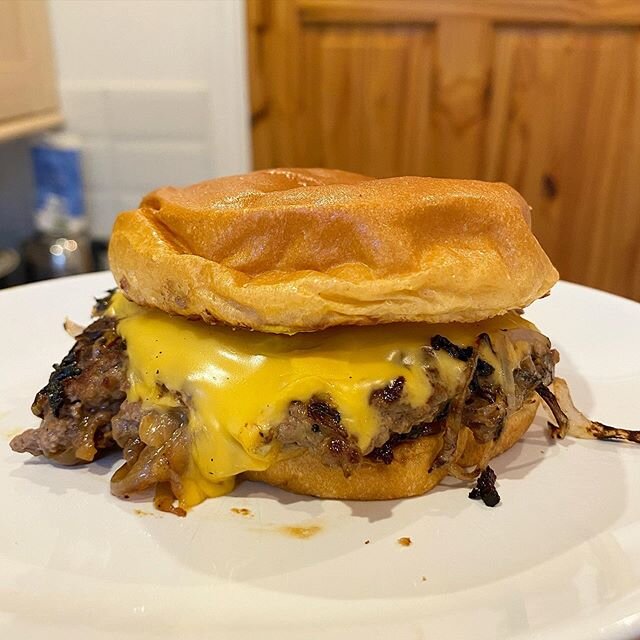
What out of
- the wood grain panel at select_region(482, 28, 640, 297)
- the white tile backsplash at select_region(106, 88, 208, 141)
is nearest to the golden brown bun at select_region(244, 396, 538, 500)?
the wood grain panel at select_region(482, 28, 640, 297)

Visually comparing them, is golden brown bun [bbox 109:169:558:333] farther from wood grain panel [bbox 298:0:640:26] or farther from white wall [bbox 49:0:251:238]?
white wall [bbox 49:0:251:238]

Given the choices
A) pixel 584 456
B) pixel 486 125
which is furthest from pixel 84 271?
pixel 584 456

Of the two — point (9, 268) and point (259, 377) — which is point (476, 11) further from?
point (259, 377)

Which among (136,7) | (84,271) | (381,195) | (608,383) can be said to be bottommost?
(84,271)

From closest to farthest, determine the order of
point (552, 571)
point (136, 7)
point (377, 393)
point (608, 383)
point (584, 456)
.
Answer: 1. point (552, 571)
2. point (377, 393)
3. point (584, 456)
4. point (608, 383)
5. point (136, 7)

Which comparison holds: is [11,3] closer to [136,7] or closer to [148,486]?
[136,7]

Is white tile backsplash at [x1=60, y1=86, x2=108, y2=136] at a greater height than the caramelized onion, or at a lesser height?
greater

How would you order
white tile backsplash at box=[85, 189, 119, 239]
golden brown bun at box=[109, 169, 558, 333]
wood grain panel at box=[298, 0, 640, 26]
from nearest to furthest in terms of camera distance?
golden brown bun at box=[109, 169, 558, 333] → wood grain panel at box=[298, 0, 640, 26] → white tile backsplash at box=[85, 189, 119, 239]
